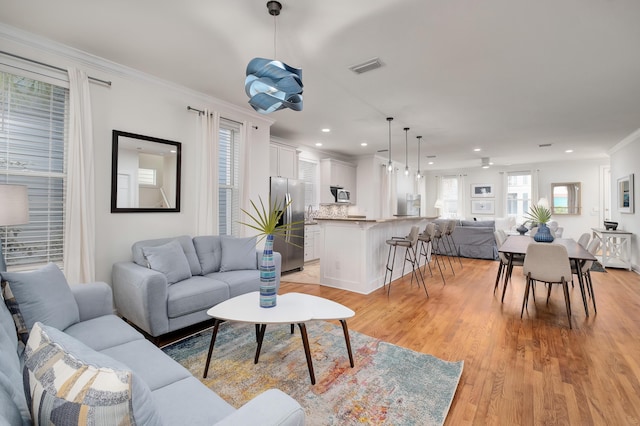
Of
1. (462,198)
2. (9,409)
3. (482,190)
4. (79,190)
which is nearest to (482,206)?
(482,190)

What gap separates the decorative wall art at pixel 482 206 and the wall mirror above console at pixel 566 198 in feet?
5.34

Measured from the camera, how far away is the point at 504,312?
3486 millimetres

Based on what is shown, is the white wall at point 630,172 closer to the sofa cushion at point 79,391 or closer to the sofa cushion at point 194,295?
the sofa cushion at point 194,295

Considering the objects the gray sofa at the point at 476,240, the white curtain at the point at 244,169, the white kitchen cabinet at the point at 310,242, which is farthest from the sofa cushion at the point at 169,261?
the gray sofa at the point at 476,240

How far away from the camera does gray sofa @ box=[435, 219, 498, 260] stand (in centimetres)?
694

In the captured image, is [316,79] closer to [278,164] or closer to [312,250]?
[278,164]

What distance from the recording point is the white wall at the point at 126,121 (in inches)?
109

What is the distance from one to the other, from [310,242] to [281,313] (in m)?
4.30

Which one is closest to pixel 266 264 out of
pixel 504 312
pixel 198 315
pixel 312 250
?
pixel 198 315

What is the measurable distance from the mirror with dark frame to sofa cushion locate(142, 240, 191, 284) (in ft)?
2.21

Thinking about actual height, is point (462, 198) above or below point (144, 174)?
above

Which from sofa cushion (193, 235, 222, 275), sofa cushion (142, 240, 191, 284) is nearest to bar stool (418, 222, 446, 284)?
sofa cushion (193, 235, 222, 275)

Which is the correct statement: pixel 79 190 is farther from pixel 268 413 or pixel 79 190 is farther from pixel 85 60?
pixel 268 413

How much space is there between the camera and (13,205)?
6.39ft
